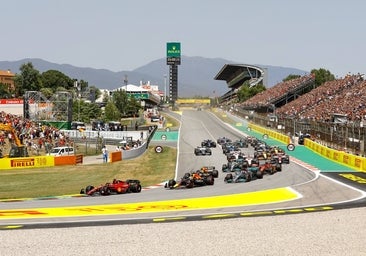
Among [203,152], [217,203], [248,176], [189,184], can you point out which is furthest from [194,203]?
[203,152]

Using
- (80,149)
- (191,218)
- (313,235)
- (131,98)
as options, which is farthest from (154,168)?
(131,98)

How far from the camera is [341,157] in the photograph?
39188 millimetres

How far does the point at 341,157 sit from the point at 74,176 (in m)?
20.1

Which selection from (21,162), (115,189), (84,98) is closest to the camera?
(115,189)

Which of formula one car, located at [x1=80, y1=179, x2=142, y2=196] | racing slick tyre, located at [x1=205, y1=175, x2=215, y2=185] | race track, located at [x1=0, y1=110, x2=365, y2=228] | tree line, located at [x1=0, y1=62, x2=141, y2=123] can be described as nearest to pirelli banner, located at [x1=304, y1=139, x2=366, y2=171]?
race track, located at [x1=0, y1=110, x2=365, y2=228]

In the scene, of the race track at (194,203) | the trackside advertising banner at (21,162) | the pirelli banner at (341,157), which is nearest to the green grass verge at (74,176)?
the trackside advertising banner at (21,162)

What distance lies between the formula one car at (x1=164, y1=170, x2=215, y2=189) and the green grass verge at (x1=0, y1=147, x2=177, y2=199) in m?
4.02

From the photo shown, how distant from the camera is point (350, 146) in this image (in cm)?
3981

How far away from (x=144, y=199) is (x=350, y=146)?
72.7ft

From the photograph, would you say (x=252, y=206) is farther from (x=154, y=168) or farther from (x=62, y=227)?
(x=154, y=168)

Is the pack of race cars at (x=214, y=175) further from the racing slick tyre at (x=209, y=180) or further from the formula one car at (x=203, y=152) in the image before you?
the formula one car at (x=203, y=152)

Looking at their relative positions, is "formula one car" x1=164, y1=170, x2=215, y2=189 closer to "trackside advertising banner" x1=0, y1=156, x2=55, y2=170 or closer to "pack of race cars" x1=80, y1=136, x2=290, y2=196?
"pack of race cars" x1=80, y1=136, x2=290, y2=196

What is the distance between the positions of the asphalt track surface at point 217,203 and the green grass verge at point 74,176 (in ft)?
15.7

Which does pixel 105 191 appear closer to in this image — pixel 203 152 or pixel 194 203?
pixel 194 203
